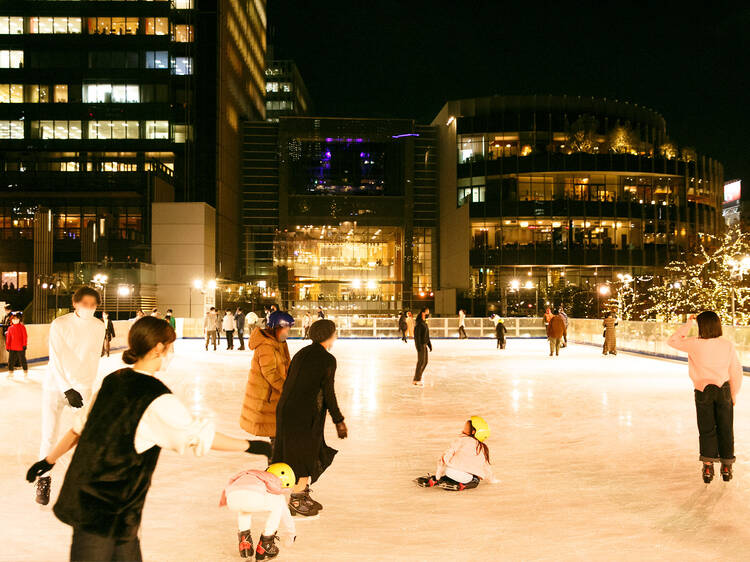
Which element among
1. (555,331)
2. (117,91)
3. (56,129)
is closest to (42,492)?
(555,331)

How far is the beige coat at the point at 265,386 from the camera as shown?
630cm

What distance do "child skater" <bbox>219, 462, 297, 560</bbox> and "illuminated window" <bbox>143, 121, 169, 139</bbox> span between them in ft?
206

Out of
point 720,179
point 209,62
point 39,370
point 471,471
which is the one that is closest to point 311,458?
point 471,471

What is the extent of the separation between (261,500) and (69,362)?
3.01 m

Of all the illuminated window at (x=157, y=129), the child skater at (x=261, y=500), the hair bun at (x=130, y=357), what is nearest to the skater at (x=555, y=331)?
the child skater at (x=261, y=500)

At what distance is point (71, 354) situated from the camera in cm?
665

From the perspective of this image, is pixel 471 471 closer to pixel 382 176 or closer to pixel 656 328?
pixel 656 328

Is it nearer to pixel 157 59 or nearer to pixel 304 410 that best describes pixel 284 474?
pixel 304 410

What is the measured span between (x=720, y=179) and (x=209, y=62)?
52.3m

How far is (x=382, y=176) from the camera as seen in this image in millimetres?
72438

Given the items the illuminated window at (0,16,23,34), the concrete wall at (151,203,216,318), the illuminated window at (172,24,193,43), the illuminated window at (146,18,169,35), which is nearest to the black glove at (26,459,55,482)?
the concrete wall at (151,203,216,318)

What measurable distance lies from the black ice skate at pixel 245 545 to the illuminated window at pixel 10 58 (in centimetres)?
6895

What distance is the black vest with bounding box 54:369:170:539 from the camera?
3008 mm

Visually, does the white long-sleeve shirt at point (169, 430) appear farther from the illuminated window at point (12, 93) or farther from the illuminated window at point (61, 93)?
the illuminated window at point (12, 93)
